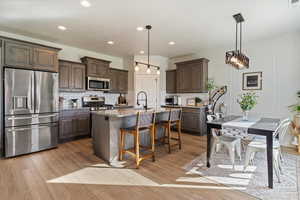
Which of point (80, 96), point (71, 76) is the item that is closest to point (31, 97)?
point (71, 76)

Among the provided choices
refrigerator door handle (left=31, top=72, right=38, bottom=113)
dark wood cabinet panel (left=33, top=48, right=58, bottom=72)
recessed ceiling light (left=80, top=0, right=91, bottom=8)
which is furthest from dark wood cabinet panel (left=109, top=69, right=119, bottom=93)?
recessed ceiling light (left=80, top=0, right=91, bottom=8)

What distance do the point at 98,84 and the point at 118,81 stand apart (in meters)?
0.89

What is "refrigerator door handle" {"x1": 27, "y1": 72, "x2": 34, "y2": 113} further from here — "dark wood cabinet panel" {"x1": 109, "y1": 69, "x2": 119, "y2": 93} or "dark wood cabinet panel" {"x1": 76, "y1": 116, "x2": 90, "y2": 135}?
"dark wood cabinet panel" {"x1": 109, "y1": 69, "x2": 119, "y2": 93}

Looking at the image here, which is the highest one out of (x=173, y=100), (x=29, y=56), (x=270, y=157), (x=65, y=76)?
(x=29, y=56)

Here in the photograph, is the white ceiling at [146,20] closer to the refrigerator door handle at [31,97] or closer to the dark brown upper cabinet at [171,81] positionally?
the refrigerator door handle at [31,97]

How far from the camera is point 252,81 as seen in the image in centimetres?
456

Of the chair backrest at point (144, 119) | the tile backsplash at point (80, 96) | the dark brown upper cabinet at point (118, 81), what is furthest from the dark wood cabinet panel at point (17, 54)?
the chair backrest at point (144, 119)

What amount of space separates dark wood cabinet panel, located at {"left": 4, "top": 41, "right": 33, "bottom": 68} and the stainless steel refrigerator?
167 millimetres

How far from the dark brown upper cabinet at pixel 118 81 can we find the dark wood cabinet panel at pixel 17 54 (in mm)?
2589

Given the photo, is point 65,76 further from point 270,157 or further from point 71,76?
point 270,157

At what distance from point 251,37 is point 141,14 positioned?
325 centimetres

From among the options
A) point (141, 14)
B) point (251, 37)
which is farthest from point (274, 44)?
point (141, 14)

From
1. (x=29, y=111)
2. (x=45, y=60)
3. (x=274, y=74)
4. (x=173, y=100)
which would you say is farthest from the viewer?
(x=173, y=100)

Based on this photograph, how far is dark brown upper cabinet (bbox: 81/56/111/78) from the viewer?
5.00 metres
